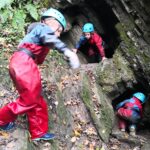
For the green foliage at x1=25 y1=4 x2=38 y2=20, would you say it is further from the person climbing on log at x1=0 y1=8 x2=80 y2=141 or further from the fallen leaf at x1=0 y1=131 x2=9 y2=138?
the fallen leaf at x1=0 y1=131 x2=9 y2=138

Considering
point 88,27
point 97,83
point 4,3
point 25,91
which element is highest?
point 4,3

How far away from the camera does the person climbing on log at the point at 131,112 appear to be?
8664mm

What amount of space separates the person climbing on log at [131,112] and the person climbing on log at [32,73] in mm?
3251

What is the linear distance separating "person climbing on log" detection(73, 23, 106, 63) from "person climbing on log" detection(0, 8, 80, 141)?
3575 millimetres

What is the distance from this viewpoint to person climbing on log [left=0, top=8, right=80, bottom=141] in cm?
552

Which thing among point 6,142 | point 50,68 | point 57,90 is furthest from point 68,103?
point 6,142

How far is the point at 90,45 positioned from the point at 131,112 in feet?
8.83

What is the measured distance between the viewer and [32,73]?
18.4ft

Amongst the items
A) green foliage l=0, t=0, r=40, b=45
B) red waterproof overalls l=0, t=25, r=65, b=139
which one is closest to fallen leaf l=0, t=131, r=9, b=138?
red waterproof overalls l=0, t=25, r=65, b=139

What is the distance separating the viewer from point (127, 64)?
866cm

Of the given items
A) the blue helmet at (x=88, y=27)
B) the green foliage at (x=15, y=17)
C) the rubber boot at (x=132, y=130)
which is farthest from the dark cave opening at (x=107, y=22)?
the rubber boot at (x=132, y=130)

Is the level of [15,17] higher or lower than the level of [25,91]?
higher

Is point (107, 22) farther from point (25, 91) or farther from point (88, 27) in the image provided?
point (25, 91)

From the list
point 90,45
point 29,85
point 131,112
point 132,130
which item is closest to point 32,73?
point 29,85
